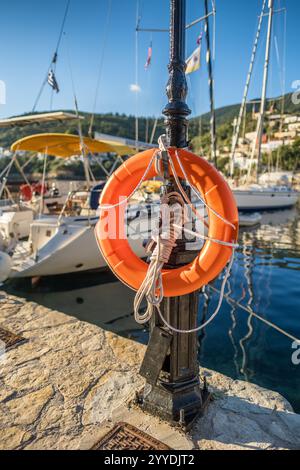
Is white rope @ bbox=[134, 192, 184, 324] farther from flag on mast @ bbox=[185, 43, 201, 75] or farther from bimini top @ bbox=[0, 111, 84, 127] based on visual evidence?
flag on mast @ bbox=[185, 43, 201, 75]

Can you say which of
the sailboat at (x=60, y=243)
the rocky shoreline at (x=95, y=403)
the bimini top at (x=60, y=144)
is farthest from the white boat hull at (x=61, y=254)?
the rocky shoreline at (x=95, y=403)

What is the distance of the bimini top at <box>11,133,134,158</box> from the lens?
292 inches

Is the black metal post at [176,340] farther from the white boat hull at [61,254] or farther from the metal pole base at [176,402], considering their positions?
the white boat hull at [61,254]

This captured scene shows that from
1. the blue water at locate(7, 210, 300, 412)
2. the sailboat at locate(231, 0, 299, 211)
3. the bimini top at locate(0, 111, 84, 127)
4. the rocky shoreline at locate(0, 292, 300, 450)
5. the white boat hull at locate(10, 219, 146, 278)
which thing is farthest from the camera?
the sailboat at locate(231, 0, 299, 211)

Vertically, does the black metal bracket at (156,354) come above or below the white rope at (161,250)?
below

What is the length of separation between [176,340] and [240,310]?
3.78 metres

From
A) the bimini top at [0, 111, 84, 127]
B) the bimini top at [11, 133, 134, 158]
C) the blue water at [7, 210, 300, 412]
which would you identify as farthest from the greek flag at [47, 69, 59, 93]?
the blue water at [7, 210, 300, 412]

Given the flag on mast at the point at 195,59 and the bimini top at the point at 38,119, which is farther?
the flag on mast at the point at 195,59

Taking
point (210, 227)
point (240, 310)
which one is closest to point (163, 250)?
point (210, 227)

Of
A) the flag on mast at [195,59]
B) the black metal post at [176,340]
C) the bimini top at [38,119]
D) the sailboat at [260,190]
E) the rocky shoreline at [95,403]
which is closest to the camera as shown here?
the rocky shoreline at [95,403]

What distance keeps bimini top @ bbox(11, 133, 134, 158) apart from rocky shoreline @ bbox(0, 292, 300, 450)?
196 inches

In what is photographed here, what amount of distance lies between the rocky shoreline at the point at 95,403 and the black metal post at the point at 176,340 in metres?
0.11

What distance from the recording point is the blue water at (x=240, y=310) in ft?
12.9
